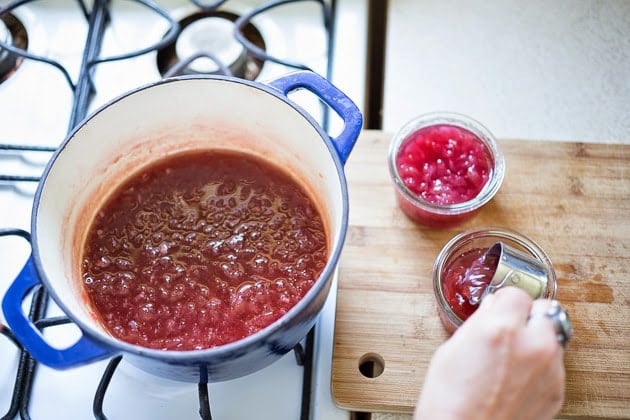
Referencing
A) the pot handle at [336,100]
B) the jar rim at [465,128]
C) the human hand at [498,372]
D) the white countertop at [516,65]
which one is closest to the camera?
the human hand at [498,372]

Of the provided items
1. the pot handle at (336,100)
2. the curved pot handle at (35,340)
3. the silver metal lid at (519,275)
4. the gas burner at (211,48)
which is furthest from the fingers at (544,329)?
the gas burner at (211,48)

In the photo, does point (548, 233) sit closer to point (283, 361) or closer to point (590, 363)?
point (590, 363)

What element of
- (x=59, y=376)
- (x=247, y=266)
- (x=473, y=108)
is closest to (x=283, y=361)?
(x=247, y=266)

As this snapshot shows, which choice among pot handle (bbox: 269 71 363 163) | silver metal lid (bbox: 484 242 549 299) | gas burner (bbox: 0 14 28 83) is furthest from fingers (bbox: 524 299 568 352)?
gas burner (bbox: 0 14 28 83)

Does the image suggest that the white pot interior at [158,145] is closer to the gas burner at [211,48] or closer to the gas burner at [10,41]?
the gas burner at [211,48]

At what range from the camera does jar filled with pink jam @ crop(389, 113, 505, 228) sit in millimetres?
945

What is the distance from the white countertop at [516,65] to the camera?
1.06 metres

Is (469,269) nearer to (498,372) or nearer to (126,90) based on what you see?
(498,372)

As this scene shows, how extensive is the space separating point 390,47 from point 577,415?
0.63 m

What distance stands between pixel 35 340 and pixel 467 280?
1.72 ft

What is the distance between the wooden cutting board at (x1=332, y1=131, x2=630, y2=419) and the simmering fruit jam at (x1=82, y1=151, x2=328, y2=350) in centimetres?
9

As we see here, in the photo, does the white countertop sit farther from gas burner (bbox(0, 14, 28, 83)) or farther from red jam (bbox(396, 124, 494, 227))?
gas burner (bbox(0, 14, 28, 83))

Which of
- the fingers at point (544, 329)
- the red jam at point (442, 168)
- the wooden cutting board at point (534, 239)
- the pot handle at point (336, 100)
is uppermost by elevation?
the pot handle at point (336, 100)

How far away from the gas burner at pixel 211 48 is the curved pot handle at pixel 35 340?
42cm
